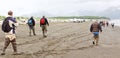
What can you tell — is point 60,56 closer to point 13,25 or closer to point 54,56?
point 54,56

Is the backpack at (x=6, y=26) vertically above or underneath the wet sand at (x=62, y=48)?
above

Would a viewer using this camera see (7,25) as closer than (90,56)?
Yes

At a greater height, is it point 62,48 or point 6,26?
point 6,26

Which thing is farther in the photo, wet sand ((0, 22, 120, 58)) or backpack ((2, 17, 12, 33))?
wet sand ((0, 22, 120, 58))

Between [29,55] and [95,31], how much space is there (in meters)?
7.89

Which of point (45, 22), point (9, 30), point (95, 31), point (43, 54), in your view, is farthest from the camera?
point (45, 22)

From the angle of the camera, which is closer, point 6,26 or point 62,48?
point 6,26

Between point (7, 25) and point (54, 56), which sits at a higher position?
point (7, 25)

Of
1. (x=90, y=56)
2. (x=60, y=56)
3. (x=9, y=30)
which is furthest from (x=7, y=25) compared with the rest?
(x=90, y=56)

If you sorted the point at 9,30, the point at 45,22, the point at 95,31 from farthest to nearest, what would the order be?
the point at 45,22 < the point at 95,31 < the point at 9,30

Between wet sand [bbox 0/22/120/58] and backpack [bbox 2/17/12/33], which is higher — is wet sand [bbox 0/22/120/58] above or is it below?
below

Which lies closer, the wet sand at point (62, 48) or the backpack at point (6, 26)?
the backpack at point (6, 26)

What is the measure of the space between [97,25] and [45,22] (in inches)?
269

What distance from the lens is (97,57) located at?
18.0 meters
